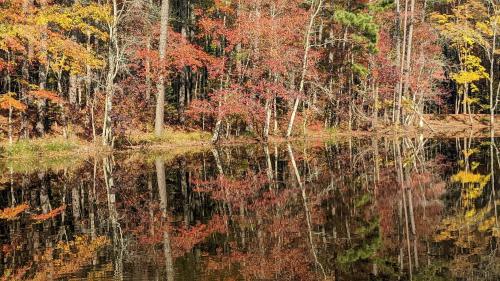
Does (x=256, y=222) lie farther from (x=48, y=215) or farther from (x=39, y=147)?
(x=39, y=147)

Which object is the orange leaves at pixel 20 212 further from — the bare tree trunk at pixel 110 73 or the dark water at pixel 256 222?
the bare tree trunk at pixel 110 73

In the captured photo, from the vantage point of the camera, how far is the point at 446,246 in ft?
26.9

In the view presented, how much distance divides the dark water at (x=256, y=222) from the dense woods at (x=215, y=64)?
9135mm

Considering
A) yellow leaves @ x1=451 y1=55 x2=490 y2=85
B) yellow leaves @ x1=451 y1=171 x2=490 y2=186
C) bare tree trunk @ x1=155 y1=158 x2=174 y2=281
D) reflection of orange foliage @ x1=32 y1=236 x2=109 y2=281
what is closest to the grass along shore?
yellow leaves @ x1=451 y1=55 x2=490 y2=85

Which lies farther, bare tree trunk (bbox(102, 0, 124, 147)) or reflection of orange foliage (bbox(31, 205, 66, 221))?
bare tree trunk (bbox(102, 0, 124, 147))

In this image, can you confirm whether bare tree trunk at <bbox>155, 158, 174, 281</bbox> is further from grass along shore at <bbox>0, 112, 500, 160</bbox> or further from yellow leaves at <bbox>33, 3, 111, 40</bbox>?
yellow leaves at <bbox>33, 3, 111, 40</bbox>

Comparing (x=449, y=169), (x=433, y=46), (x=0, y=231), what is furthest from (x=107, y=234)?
(x=433, y=46)

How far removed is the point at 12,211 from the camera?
12562mm

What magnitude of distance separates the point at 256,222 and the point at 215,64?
74.9 ft

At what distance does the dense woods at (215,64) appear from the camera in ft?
86.6

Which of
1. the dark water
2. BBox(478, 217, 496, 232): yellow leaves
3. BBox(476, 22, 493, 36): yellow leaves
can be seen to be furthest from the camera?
BBox(476, 22, 493, 36): yellow leaves

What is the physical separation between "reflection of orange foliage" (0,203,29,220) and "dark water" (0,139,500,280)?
0.20 ft

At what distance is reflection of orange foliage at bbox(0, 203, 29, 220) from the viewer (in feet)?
39.1

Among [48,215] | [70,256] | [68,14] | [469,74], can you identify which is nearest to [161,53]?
[68,14]
